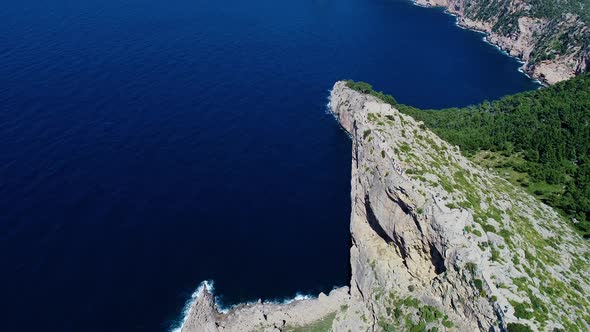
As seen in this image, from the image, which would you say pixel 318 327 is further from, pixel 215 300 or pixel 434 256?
pixel 434 256

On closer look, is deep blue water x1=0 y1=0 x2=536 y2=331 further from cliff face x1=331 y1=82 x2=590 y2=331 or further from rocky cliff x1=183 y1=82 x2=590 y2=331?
cliff face x1=331 y1=82 x2=590 y2=331

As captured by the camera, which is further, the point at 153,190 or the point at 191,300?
the point at 153,190

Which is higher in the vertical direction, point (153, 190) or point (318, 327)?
point (318, 327)

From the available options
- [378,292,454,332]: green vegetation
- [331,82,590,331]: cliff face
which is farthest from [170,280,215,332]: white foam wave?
[378,292,454,332]: green vegetation

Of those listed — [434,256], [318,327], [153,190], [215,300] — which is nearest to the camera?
[434,256]

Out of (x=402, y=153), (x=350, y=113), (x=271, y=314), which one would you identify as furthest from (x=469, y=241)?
(x=350, y=113)

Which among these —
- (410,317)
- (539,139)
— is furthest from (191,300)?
(539,139)
